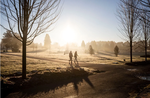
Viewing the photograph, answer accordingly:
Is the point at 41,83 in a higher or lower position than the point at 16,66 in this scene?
lower

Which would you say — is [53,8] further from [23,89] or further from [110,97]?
[110,97]

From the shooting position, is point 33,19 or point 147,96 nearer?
point 147,96

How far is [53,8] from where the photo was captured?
704 cm

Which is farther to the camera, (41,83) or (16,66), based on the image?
(16,66)

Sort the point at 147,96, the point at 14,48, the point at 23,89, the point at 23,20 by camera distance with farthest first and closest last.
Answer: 1. the point at 14,48
2. the point at 23,20
3. the point at 23,89
4. the point at 147,96

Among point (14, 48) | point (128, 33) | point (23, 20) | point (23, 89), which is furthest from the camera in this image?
point (14, 48)

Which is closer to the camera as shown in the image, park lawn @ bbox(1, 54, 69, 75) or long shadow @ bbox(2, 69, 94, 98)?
long shadow @ bbox(2, 69, 94, 98)

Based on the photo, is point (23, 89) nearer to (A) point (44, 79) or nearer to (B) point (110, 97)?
(A) point (44, 79)

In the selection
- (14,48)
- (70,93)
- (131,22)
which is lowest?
(70,93)

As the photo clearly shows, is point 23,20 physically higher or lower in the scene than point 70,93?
higher

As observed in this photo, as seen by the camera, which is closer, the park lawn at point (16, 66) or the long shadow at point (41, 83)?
the long shadow at point (41, 83)

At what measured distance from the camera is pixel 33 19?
6914 mm

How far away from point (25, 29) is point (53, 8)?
2.47m

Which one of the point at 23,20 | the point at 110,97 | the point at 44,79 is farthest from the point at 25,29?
the point at 110,97
